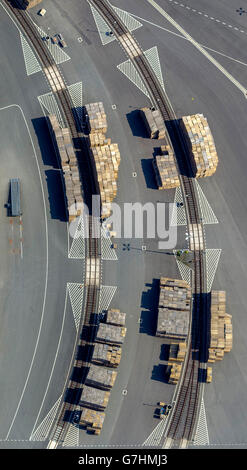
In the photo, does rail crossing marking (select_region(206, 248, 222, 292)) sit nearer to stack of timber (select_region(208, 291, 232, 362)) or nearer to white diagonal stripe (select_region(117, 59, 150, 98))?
stack of timber (select_region(208, 291, 232, 362))

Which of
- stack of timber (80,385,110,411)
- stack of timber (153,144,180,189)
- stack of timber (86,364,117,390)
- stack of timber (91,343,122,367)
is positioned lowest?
stack of timber (80,385,110,411)

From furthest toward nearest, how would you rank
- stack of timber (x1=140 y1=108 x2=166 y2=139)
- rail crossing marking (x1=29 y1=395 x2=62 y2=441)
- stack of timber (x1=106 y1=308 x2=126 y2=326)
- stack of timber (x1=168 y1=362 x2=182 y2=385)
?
stack of timber (x1=140 y1=108 x2=166 y2=139), stack of timber (x1=106 y1=308 x2=126 y2=326), stack of timber (x1=168 y1=362 x2=182 y2=385), rail crossing marking (x1=29 y1=395 x2=62 y2=441)

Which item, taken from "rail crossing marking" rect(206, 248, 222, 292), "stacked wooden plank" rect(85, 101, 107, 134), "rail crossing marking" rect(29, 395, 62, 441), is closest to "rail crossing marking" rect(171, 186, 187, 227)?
"rail crossing marking" rect(206, 248, 222, 292)

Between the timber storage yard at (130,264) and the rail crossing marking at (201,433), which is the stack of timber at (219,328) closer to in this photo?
the timber storage yard at (130,264)

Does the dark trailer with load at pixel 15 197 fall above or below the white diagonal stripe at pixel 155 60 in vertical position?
below

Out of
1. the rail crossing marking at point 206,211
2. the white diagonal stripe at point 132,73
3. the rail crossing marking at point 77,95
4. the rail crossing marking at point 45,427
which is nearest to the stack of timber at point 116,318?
the rail crossing marking at point 45,427

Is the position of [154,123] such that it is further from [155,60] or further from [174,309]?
[174,309]

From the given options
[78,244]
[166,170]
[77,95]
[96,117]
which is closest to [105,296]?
[78,244]
